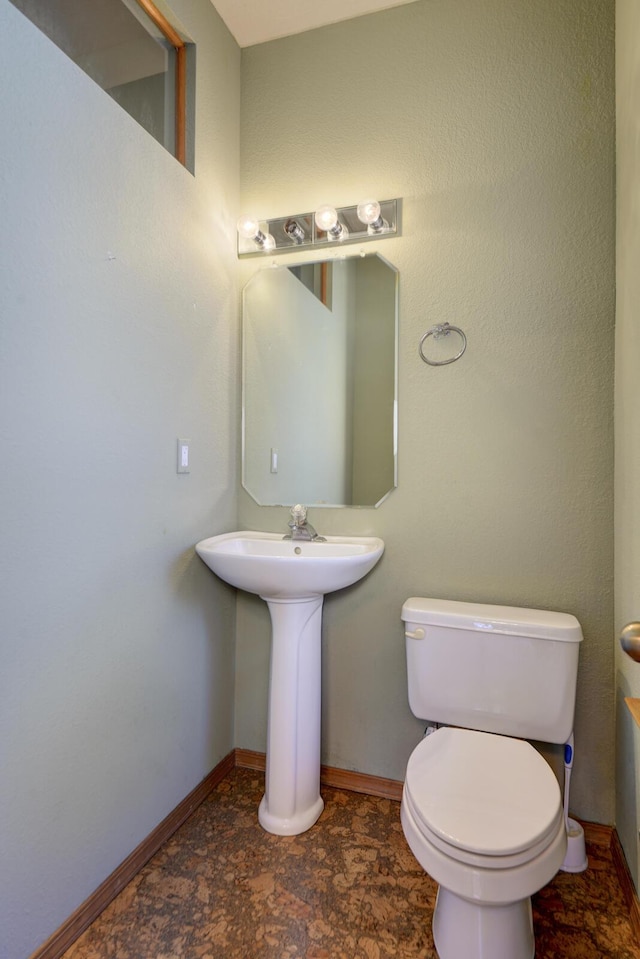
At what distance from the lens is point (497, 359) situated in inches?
63.1

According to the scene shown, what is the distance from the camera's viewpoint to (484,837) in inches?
38.2

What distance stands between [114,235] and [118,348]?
0.97 feet

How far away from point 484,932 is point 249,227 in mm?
2164

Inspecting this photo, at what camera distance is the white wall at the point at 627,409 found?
1.25m

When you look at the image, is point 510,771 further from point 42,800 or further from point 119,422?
point 119,422

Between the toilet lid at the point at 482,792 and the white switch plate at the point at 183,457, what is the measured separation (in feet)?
3.49

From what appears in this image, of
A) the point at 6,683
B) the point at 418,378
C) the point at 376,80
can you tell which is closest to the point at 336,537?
the point at 418,378

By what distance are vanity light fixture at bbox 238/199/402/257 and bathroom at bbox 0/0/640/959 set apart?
0.22 ft

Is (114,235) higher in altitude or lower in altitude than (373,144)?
lower

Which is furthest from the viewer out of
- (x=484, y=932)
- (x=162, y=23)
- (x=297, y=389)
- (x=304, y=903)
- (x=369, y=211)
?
(x=297, y=389)

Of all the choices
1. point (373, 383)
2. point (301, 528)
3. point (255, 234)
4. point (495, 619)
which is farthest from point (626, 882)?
point (255, 234)

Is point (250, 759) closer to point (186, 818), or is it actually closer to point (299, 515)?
point (186, 818)

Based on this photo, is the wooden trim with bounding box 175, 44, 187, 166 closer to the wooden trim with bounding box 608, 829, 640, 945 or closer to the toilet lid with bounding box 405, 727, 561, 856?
the toilet lid with bounding box 405, 727, 561, 856

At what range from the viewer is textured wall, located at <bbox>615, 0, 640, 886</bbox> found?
1.25 m
